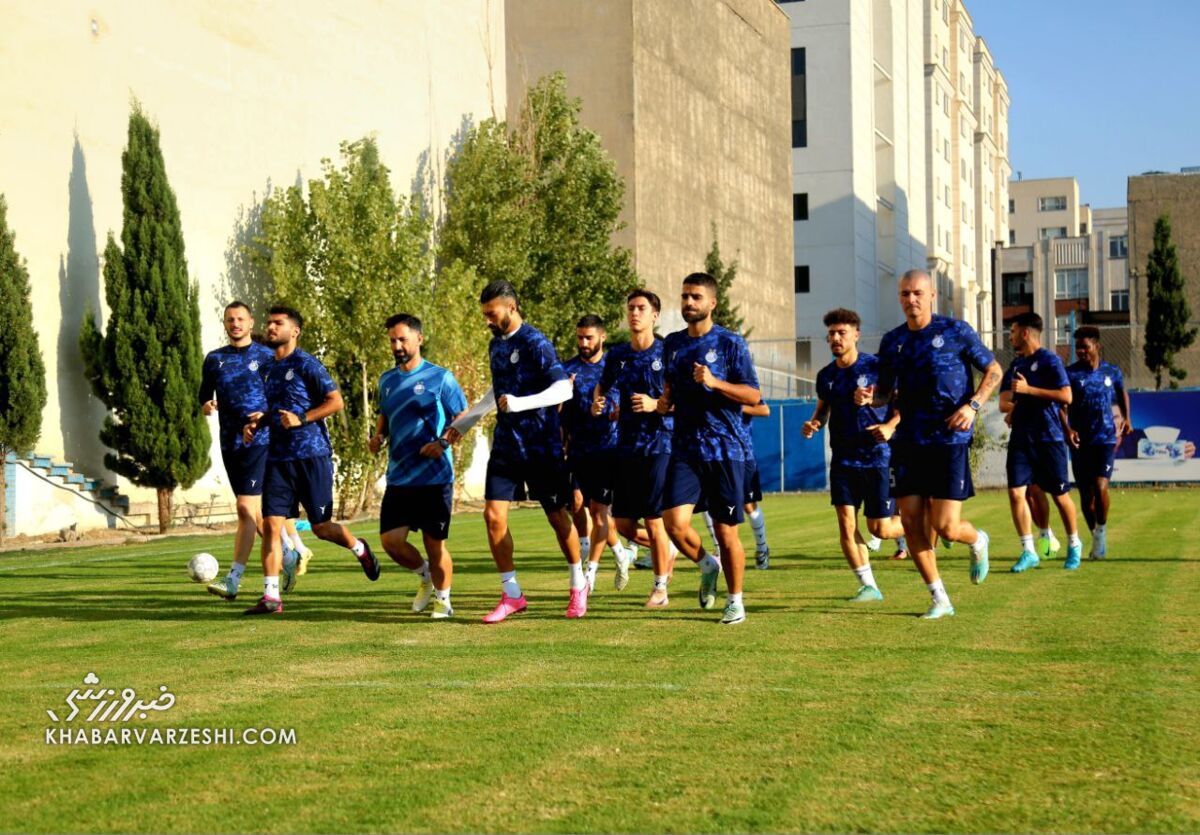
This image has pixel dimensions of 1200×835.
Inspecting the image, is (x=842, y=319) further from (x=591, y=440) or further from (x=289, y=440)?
(x=289, y=440)

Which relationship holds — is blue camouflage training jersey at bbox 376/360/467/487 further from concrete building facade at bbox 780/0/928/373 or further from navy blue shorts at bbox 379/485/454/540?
concrete building facade at bbox 780/0/928/373

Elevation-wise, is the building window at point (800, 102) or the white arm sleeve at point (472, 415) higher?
the building window at point (800, 102)

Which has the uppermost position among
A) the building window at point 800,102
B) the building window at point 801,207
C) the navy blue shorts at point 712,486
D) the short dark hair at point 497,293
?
the building window at point 800,102

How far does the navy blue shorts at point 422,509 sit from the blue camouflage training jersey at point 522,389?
0.48 m

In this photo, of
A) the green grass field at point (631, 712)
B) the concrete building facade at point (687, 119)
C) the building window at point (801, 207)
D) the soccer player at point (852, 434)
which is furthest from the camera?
the building window at point (801, 207)

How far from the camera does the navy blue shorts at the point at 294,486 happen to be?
10.8 metres

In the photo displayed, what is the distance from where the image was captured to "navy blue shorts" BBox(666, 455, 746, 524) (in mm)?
9430

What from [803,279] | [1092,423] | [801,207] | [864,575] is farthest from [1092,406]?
[801,207]

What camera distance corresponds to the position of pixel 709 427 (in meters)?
9.54

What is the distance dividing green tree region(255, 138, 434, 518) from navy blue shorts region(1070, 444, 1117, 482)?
14931 millimetres

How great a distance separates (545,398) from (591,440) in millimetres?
2256

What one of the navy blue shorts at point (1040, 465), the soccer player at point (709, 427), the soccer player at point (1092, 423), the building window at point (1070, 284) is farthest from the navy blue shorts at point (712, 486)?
the building window at point (1070, 284)

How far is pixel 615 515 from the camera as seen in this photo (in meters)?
11.3

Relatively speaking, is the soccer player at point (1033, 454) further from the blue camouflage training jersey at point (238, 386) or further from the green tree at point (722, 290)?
the green tree at point (722, 290)
